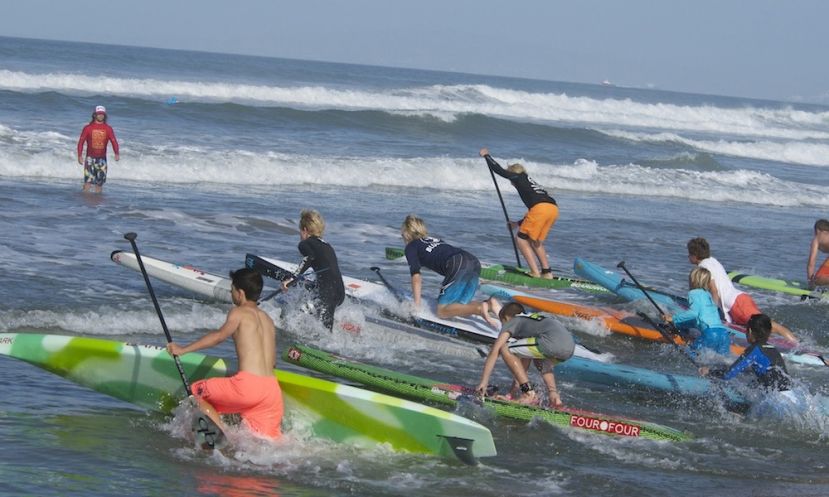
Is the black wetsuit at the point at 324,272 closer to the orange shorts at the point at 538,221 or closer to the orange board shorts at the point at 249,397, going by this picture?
the orange board shorts at the point at 249,397

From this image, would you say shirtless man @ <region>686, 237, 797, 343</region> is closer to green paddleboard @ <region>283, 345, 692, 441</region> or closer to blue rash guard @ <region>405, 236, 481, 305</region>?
blue rash guard @ <region>405, 236, 481, 305</region>

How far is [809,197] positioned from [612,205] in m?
8.44

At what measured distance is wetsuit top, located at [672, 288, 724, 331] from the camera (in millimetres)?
11086

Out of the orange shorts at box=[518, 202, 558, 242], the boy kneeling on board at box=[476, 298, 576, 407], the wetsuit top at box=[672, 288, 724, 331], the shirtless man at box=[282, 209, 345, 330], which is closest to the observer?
the boy kneeling on board at box=[476, 298, 576, 407]

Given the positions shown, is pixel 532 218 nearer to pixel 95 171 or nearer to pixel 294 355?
pixel 294 355

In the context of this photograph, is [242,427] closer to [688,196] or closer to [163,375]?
[163,375]

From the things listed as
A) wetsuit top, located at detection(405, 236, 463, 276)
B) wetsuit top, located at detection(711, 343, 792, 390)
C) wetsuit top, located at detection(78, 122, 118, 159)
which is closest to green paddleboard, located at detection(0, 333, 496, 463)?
wetsuit top, located at detection(711, 343, 792, 390)

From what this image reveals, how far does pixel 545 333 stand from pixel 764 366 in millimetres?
1969

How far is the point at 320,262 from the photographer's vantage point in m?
10.6

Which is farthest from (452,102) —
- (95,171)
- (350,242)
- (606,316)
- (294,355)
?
(294,355)

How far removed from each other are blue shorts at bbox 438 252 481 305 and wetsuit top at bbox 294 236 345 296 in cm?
125

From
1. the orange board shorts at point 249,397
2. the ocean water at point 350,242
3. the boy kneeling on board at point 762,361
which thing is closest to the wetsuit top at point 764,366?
the boy kneeling on board at point 762,361

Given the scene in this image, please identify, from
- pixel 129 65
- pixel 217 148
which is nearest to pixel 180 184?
pixel 217 148

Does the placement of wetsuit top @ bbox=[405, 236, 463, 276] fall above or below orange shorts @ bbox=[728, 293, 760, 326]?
above
